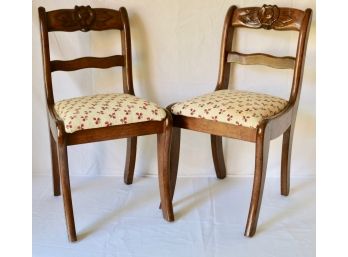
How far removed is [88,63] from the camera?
1.82 meters

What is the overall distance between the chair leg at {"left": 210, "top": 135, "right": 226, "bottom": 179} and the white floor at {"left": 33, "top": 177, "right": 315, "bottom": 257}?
1.7 inches

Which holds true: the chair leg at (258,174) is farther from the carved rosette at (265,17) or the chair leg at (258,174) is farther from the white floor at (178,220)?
the carved rosette at (265,17)

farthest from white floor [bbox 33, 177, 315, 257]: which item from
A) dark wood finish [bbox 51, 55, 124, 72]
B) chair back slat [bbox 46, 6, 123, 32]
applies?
chair back slat [bbox 46, 6, 123, 32]

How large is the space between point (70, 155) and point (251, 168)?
3.01 feet

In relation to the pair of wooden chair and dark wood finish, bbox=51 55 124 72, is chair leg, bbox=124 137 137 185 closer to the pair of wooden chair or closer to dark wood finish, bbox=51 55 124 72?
the pair of wooden chair

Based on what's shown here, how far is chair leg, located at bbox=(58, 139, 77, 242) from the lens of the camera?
149 centimetres

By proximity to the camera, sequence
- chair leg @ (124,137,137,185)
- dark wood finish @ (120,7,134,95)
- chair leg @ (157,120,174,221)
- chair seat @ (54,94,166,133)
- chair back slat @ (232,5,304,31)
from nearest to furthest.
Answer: chair seat @ (54,94,166,133) → chair leg @ (157,120,174,221) → chair back slat @ (232,5,304,31) → dark wood finish @ (120,7,134,95) → chair leg @ (124,137,137,185)

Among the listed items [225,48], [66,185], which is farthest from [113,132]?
[225,48]

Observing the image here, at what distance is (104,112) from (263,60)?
744 mm

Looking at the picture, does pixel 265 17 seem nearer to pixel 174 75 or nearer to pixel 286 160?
pixel 174 75

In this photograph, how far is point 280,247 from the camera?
154cm

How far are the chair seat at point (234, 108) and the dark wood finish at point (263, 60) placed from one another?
0.18 metres

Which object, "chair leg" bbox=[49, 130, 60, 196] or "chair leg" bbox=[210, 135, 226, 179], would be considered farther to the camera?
"chair leg" bbox=[210, 135, 226, 179]
